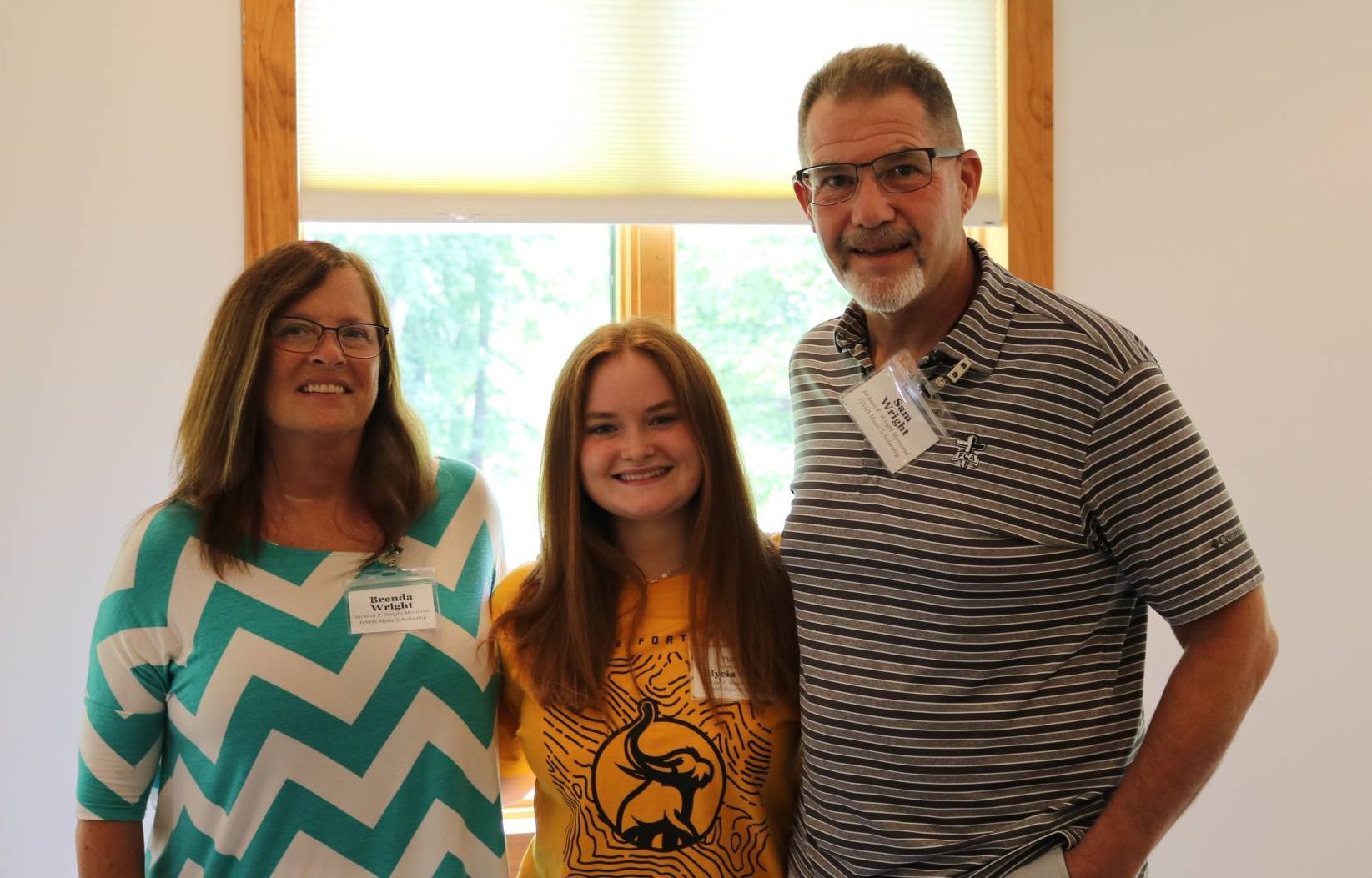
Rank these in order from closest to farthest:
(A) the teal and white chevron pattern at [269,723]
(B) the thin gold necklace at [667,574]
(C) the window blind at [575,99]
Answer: (A) the teal and white chevron pattern at [269,723] < (B) the thin gold necklace at [667,574] < (C) the window blind at [575,99]

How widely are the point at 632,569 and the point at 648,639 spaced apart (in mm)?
122

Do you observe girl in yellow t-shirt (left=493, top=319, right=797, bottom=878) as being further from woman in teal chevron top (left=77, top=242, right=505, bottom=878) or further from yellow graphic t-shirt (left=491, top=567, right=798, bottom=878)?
woman in teal chevron top (left=77, top=242, right=505, bottom=878)

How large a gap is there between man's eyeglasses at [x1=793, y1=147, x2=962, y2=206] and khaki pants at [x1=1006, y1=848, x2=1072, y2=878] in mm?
946

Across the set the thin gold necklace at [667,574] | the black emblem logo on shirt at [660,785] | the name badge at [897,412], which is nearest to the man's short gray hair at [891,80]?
the name badge at [897,412]

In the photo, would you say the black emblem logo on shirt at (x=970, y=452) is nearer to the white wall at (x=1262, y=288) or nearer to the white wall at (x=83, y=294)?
the white wall at (x=1262, y=288)

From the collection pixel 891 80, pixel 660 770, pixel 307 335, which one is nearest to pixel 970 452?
pixel 891 80

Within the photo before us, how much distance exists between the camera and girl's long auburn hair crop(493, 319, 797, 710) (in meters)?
1.78

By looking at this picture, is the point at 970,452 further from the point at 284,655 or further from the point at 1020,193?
the point at 1020,193

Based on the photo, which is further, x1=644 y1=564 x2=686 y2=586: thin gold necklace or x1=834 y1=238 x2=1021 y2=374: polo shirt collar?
x1=644 y1=564 x2=686 y2=586: thin gold necklace

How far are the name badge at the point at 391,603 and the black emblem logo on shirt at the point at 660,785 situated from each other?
0.35 metres

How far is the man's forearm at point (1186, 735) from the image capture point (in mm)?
1514

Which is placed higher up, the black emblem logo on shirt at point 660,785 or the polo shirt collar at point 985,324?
the polo shirt collar at point 985,324

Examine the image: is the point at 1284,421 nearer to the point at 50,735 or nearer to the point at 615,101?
the point at 615,101

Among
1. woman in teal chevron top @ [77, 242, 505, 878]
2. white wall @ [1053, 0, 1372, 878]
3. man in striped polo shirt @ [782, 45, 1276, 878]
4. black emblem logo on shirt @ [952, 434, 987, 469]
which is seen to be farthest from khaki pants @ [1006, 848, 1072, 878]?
white wall @ [1053, 0, 1372, 878]
